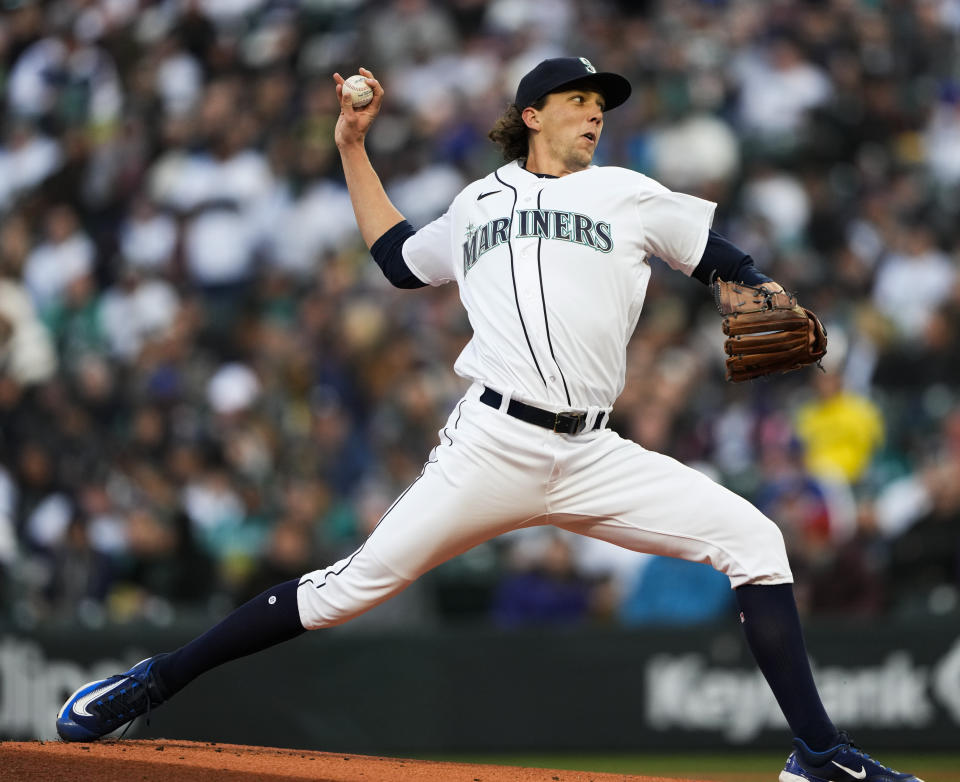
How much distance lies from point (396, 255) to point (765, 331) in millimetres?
1223

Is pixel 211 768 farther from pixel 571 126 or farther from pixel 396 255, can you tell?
pixel 571 126

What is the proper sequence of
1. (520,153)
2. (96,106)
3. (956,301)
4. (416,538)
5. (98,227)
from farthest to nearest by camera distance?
(96,106) < (98,227) < (956,301) < (520,153) < (416,538)

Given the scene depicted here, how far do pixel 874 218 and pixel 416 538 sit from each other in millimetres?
6920

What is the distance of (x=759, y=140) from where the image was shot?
10.8 m

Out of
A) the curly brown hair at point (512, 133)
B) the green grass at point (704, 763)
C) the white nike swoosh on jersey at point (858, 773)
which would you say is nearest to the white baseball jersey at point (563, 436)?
the curly brown hair at point (512, 133)

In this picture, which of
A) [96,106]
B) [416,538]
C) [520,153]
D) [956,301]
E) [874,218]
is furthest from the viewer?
[96,106]

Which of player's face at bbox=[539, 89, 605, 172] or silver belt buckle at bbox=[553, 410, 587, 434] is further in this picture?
player's face at bbox=[539, 89, 605, 172]

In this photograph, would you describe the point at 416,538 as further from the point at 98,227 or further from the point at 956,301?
the point at 98,227

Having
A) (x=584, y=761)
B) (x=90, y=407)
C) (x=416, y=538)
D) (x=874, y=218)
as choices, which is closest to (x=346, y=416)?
(x=90, y=407)

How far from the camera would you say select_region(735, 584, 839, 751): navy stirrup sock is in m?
3.99

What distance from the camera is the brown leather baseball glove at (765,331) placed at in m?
3.98

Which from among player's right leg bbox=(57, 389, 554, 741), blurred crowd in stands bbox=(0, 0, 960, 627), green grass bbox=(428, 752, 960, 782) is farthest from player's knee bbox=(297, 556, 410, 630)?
blurred crowd in stands bbox=(0, 0, 960, 627)

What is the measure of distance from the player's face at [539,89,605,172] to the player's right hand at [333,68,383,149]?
0.59m

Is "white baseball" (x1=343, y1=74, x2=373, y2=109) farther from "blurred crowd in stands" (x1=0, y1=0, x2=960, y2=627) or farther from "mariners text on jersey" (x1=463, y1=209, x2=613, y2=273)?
"blurred crowd in stands" (x1=0, y1=0, x2=960, y2=627)
